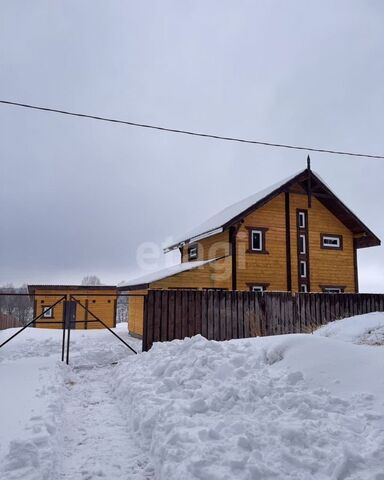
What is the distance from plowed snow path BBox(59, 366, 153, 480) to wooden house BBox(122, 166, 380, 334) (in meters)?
10.6

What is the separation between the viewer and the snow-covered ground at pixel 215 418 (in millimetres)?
3314

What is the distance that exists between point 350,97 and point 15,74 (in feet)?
56.5

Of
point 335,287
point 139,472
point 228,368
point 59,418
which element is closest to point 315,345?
point 228,368

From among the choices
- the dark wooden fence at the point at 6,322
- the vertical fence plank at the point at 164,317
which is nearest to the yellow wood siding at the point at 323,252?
the vertical fence plank at the point at 164,317

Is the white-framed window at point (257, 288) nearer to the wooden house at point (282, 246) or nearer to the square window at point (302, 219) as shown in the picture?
the wooden house at point (282, 246)

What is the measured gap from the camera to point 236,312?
12.3 metres

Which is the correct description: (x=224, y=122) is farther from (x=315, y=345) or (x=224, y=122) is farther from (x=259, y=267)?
(x=315, y=345)

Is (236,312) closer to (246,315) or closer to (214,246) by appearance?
(246,315)

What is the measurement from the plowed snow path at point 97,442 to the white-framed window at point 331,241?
16348mm

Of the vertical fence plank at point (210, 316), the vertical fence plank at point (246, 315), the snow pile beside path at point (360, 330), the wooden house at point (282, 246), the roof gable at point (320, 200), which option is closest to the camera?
the snow pile beside path at point (360, 330)

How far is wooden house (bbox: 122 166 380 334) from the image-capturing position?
18297 millimetres

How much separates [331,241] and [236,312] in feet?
36.5

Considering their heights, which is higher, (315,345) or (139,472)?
(315,345)

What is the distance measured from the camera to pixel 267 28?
14516 mm
